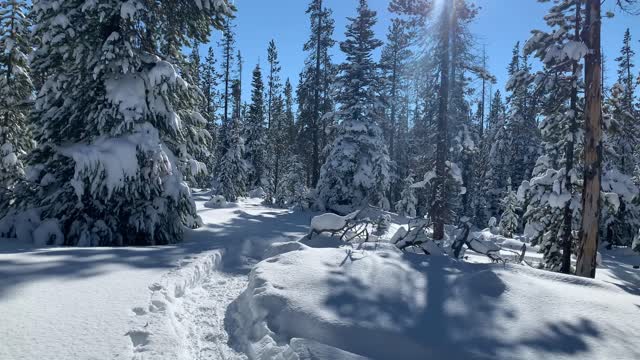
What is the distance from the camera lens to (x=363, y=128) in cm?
2141

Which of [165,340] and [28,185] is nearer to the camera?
[165,340]

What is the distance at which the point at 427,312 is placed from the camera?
5047 millimetres

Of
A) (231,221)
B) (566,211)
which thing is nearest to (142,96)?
(231,221)

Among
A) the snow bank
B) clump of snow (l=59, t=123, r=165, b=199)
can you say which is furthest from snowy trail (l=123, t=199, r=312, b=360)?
clump of snow (l=59, t=123, r=165, b=199)

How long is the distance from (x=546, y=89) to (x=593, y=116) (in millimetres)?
2528

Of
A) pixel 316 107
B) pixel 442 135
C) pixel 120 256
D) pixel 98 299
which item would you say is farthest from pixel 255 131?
pixel 98 299

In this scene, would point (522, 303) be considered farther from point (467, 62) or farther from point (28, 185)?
point (467, 62)

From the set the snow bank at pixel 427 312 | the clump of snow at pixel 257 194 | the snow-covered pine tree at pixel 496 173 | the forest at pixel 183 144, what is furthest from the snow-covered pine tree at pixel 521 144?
the snow bank at pixel 427 312

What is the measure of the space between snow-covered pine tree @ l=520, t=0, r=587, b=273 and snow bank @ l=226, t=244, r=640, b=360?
261 inches

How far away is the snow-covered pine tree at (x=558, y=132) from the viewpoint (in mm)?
11269

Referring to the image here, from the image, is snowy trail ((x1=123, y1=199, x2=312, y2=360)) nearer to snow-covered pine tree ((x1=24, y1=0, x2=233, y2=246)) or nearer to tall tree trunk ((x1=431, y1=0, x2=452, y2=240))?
snow-covered pine tree ((x1=24, y1=0, x2=233, y2=246))

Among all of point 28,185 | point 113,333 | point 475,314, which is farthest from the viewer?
point 28,185

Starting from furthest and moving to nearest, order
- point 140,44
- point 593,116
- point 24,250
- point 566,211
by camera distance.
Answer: point 566,211
point 140,44
point 593,116
point 24,250

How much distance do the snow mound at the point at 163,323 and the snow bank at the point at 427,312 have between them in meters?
0.73
